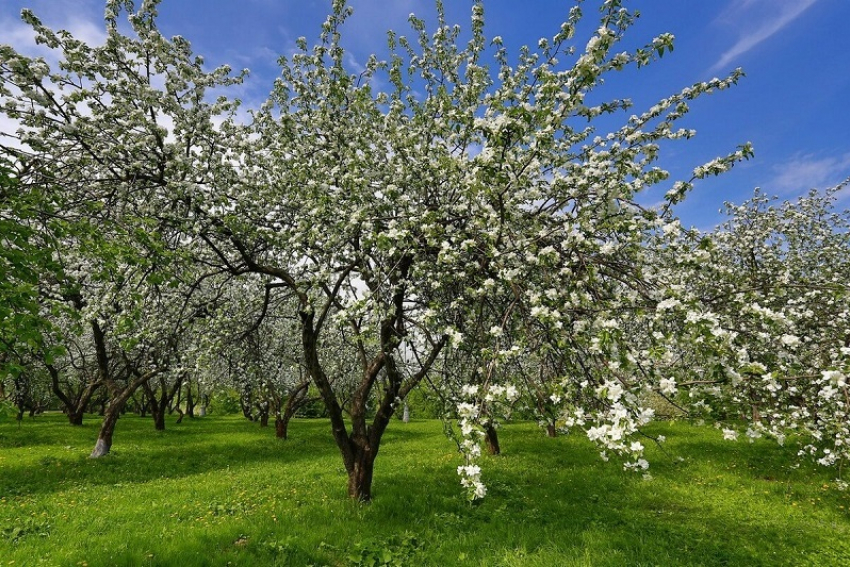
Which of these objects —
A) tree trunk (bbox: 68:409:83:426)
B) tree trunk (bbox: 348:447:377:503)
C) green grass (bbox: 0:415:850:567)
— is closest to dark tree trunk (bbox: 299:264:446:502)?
tree trunk (bbox: 348:447:377:503)

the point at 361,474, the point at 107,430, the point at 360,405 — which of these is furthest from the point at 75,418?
the point at 360,405

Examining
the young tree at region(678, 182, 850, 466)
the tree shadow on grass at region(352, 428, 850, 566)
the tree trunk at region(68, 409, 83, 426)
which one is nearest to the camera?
the young tree at region(678, 182, 850, 466)

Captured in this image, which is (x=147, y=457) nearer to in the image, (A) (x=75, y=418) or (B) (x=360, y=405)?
(B) (x=360, y=405)

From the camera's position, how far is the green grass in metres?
8.51

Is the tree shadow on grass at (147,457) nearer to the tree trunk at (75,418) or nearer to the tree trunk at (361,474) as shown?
the tree trunk at (75,418)

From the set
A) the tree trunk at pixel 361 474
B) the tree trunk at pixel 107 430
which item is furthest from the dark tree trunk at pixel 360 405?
the tree trunk at pixel 107 430

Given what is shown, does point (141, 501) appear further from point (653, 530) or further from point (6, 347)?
point (653, 530)

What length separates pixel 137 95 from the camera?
8.80 meters

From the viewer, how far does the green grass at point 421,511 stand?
8.51 metres

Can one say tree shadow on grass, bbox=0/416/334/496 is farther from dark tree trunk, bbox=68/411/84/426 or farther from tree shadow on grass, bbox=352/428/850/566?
tree shadow on grass, bbox=352/428/850/566

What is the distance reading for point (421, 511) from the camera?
11.2m

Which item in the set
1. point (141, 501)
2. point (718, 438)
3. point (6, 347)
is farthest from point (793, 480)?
point (6, 347)

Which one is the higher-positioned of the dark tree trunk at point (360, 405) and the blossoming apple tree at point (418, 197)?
the blossoming apple tree at point (418, 197)

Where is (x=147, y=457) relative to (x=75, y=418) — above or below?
below
